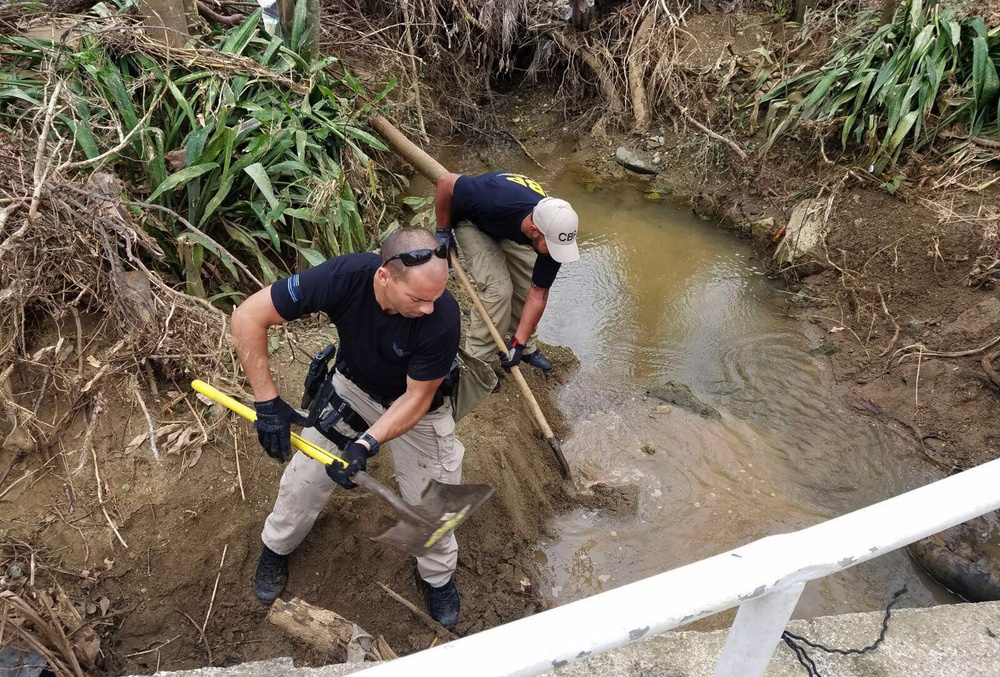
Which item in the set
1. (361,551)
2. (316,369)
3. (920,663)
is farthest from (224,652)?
(920,663)

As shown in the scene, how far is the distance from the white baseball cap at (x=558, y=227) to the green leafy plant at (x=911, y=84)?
3386 mm

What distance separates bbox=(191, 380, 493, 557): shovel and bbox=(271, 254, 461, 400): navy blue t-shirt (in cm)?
42

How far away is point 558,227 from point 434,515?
168 cm

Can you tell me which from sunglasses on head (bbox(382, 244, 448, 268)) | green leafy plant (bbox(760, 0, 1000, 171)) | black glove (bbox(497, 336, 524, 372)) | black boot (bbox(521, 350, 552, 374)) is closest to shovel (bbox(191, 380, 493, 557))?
sunglasses on head (bbox(382, 244, 448, 268))

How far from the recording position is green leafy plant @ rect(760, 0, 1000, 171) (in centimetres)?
485

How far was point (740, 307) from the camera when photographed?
5.08 metres

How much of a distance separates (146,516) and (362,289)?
1.64m

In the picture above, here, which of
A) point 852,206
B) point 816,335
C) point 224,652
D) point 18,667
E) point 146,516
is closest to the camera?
point 18,667

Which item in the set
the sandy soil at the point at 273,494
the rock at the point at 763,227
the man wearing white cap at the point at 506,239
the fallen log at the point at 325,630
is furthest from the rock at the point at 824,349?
the fallen log at the point at 325,630

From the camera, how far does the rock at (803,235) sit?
17.0ft

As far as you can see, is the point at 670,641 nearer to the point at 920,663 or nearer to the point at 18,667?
the point at 920,663

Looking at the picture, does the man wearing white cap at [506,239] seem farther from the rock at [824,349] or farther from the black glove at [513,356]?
the rock at [824,349]

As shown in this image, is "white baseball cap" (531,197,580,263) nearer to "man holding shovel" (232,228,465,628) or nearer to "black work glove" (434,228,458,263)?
"black work glove" (434,228,458,263)

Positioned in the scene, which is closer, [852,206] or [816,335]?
[816,335]
